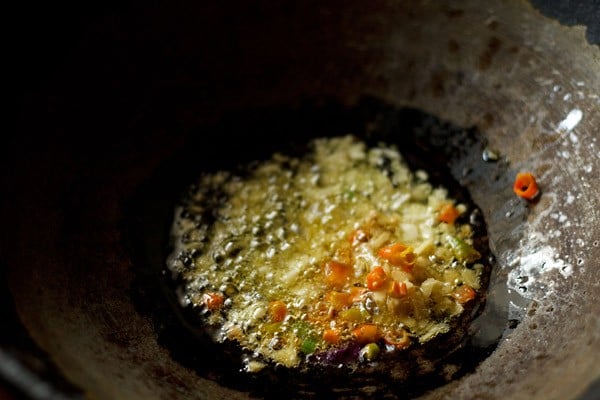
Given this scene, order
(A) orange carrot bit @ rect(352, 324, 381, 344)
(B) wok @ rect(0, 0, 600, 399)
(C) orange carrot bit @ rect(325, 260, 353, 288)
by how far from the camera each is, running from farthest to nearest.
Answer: (C) orange carrot bit @ rect(325, 260, 353, 288) < (A) orange carrot bit @ rect(352, 324, 381, 344) < (B) wok @ rect(0, 0, 600, 399)

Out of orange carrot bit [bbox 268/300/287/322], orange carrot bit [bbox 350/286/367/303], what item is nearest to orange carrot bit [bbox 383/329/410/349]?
orange carrot bit [bbox 350/286/367/303]

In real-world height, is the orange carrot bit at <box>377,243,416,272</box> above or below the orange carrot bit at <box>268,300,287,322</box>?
above

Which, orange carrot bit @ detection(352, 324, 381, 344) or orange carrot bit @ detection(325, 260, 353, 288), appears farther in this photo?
orange carrot bit @ detection(325, 260, 353, 288)

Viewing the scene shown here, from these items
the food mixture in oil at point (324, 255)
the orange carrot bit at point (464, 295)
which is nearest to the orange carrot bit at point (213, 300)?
the food mixture in oil at point (324, 255)

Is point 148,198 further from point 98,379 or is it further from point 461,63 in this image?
point 461,63

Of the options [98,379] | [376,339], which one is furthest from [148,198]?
[376,339]

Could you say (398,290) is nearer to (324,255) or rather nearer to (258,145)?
(324,255)

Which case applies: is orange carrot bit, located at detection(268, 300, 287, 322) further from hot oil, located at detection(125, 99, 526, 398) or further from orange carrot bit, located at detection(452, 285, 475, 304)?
orange carrot bit, located at detection(452, 285, 475, 304)
